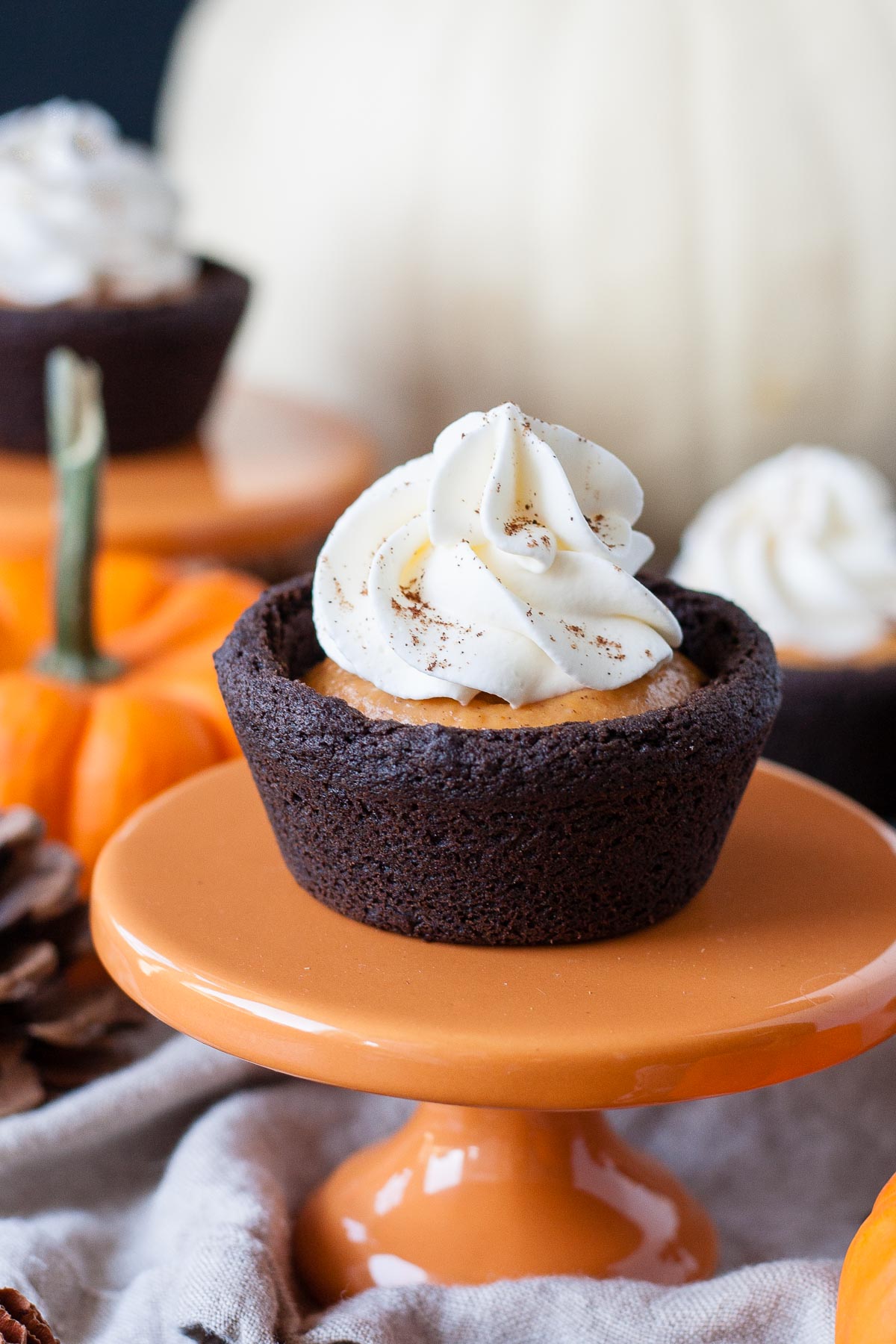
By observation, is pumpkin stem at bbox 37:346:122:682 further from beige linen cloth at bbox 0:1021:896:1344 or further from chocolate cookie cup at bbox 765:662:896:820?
chocolate cookie cup at bbox 765:662:896:820

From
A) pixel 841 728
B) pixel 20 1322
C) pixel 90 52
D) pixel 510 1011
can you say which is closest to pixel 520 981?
pixel 510 1011

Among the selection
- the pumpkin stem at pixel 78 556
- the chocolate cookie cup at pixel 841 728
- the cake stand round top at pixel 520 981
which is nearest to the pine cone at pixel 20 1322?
the cake stand round top at pixel 520 981

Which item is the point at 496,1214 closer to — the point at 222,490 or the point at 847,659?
the point at 847,659

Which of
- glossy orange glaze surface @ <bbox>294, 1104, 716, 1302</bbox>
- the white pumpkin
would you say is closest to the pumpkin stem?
glossy orange glaze surface @ <bbox>294, 1104, 716, 1302</bbox>

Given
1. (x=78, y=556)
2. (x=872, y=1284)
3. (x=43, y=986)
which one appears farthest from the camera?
(x=78, y=556)

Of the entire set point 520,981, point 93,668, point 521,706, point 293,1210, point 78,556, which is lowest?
point 293,1210

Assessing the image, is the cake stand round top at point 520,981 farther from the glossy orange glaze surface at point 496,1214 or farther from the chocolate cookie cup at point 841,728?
the chocolate cookie cup at point 841,728

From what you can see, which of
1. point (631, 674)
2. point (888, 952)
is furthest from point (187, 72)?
point (888, 952)
